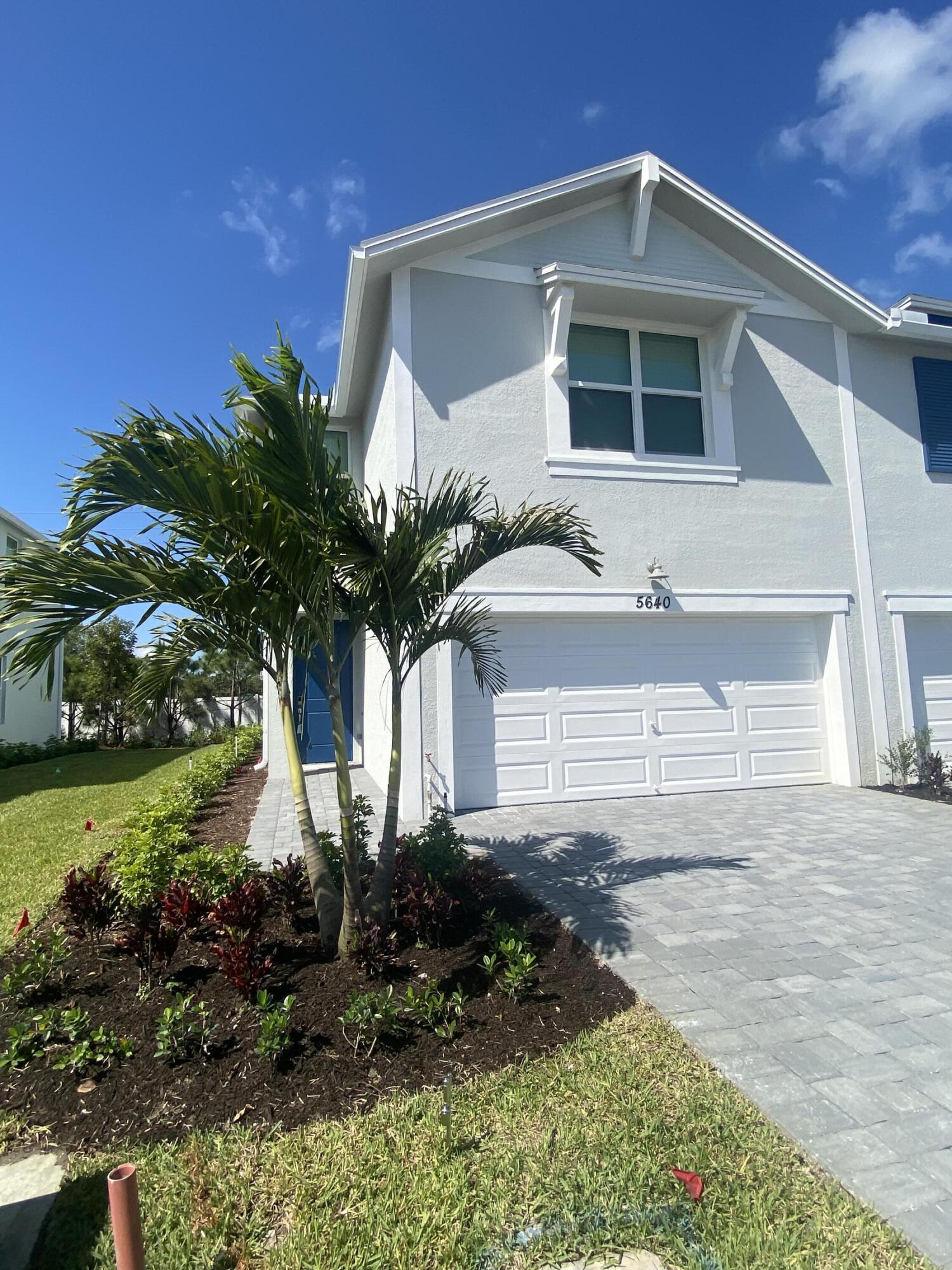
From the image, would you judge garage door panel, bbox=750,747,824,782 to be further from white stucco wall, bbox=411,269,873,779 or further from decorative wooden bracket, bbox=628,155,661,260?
decorative wooden bracket, bbox=628,155,661,260

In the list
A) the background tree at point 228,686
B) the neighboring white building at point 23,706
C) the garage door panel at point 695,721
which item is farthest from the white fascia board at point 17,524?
the garage door panel at point 695,721

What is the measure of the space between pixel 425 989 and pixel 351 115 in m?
10.1

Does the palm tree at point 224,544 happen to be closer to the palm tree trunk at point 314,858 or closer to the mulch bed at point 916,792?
the palm tree trunk at point 314,858

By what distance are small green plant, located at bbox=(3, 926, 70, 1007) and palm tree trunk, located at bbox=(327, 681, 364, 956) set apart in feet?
5.08

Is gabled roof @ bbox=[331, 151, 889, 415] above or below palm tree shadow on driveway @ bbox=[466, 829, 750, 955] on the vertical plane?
above

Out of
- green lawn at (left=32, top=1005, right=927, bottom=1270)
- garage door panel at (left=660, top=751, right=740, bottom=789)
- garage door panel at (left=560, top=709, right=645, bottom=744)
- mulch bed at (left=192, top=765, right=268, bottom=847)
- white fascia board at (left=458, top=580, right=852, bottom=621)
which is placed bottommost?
green lawn at (left=32, top=1005, right=927, bottom=1270)

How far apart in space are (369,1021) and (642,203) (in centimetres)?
1021

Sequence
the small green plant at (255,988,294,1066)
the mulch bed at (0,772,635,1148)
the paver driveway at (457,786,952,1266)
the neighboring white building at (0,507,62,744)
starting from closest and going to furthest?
the paver driveway at (457,786,952,1266) → the mulch bed at (0,772,635,1148) → the small green plant at (255,988,294,1066) → the neighboring white building at (0,507,62,744)

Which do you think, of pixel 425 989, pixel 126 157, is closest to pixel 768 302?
pixel 126 157

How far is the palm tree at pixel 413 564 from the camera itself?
3984mm

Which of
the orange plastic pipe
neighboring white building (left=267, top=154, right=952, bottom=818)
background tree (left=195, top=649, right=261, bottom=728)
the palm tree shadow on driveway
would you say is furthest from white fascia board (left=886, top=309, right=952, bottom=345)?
background tree (left=195, top=649, right=261, bottom=728)

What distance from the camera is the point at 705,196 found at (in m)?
9.35

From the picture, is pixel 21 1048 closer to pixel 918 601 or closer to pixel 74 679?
pixel 918 601

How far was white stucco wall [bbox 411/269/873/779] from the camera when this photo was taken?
871 cm
